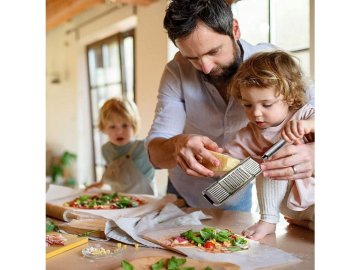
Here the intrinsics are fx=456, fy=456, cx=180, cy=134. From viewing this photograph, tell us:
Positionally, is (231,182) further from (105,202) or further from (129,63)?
(129,63)

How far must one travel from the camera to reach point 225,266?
60cm

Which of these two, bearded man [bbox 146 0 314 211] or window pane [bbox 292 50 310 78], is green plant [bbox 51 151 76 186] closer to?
bearded man [bbox 146 0 314 211]

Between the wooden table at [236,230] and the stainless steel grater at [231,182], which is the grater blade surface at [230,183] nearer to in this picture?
the stainless steel grater at [231,182]

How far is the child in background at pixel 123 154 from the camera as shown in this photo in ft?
4.69

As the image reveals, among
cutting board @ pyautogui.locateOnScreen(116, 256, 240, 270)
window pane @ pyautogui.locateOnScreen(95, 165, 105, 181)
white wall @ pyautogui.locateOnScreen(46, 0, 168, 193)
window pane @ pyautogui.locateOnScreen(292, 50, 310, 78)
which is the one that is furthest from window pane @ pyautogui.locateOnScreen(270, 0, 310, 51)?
window pane @ pyautogui.locateOnScreen(95, 165, 105, 181)

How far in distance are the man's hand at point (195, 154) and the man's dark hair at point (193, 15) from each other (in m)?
0.21

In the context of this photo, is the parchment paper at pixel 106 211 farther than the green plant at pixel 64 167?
No

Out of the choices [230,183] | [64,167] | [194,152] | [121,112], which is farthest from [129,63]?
[64,167]

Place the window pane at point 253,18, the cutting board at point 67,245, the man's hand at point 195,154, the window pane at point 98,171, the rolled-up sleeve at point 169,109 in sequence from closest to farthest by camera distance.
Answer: the cutting board at point 67,245
the man's hand at point 195,154
the window pane at point 253,18
the rolled-up sleeve at point 169,109
the window pane at point 98,171

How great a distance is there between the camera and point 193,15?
0.86m

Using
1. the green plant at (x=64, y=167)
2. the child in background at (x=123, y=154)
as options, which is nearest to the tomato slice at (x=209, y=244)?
the child in background at (x=123, y=154)
